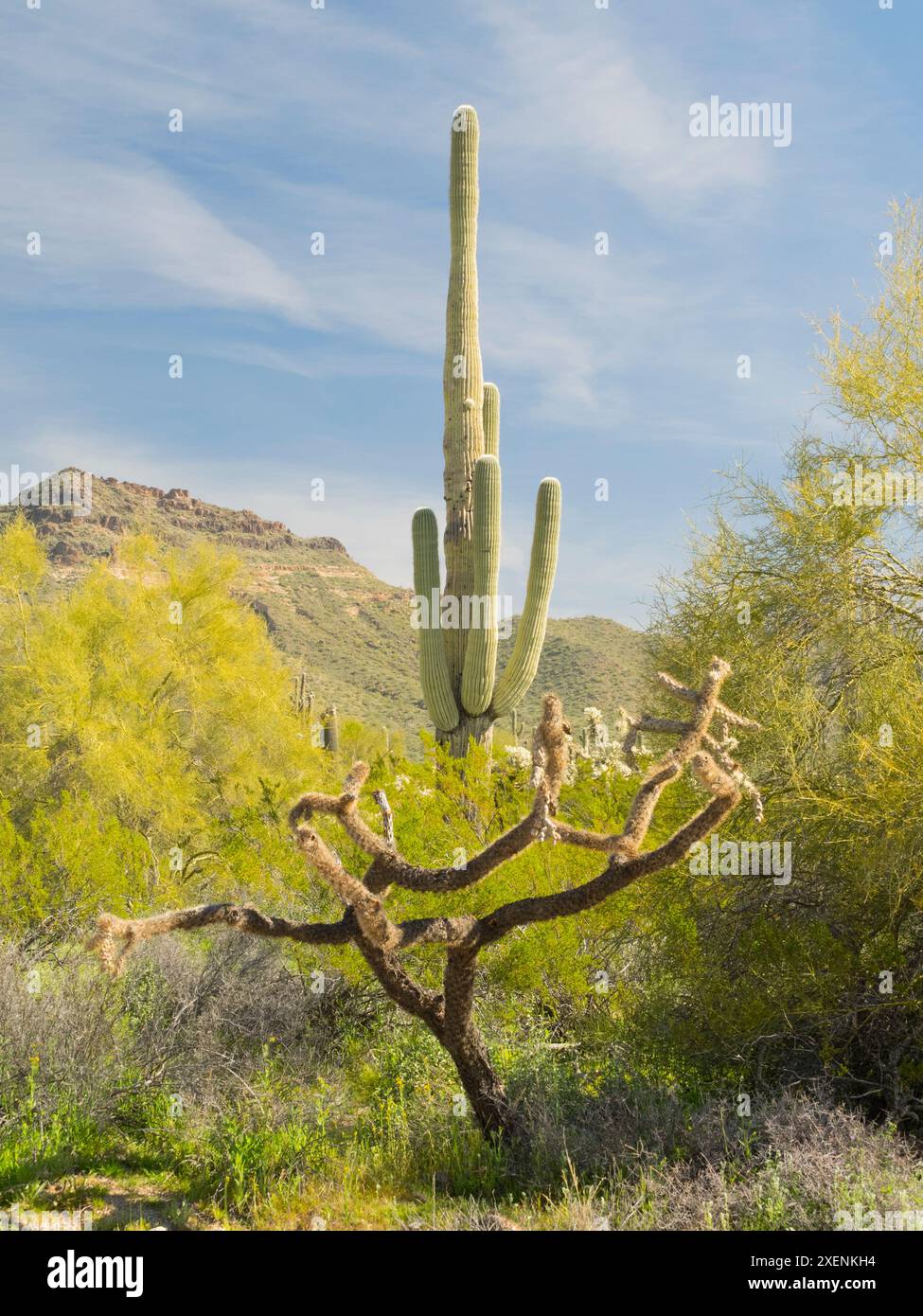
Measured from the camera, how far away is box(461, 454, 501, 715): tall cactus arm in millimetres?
12508

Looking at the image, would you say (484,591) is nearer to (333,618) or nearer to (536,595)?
(536,595)

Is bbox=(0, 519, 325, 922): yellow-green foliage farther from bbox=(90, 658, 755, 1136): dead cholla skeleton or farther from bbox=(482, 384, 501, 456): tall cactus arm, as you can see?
bbox=(90, 658, 755, 1136): dead cholla skeleton

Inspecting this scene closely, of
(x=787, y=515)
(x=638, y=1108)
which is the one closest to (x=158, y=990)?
(x=638, y=1108)

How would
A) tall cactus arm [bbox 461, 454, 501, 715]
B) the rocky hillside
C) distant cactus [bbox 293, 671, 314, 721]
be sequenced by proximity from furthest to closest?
Answer: the rocky hillside → distant cactus [bbox 293, 671, 314, 721] → tall cactus arm [bbox 461, 454, 501, 715]

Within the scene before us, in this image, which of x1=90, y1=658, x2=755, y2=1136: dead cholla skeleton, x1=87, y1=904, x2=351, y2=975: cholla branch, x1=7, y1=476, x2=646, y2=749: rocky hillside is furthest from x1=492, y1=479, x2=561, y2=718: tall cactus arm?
x1=7, y1=476, x2=646, y2=749: rocky hillside

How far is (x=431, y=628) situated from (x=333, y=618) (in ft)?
133

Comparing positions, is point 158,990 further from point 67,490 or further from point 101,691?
point 67,490

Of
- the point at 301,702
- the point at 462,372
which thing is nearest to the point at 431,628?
the point at 462,372

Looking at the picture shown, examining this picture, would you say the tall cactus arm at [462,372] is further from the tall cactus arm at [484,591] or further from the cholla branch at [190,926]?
the cholla branch at [190,926]

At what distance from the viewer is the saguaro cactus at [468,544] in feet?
41.6

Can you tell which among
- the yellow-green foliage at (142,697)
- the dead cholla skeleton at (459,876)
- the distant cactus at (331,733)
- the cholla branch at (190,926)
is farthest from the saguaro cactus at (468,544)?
the distant cactus at (331,733)

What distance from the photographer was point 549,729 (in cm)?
457

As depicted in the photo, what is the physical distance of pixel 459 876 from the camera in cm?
485

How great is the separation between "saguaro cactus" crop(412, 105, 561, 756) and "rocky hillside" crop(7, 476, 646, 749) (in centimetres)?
976
